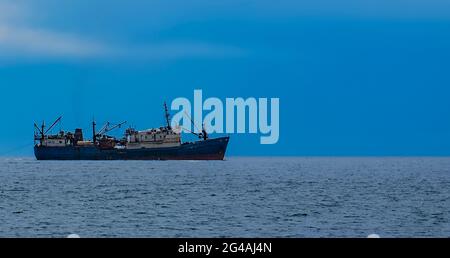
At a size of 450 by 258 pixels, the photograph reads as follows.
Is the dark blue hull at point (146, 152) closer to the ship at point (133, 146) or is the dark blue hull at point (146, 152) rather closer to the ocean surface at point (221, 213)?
the ship at point (133, 146)

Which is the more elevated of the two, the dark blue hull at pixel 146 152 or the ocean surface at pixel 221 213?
the dark blue hull at pixel 146 152

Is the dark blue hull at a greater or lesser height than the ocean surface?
greater


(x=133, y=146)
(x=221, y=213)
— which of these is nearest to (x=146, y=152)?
(x=133, y=146)

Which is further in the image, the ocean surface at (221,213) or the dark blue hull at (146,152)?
the dark blue hull at (146,152)

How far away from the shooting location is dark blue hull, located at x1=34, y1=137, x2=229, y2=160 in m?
175

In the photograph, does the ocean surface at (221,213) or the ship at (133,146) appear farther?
the ship at (133,146)

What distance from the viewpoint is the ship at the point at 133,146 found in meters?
176

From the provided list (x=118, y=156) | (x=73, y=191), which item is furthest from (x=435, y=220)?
(x=118, y=156)

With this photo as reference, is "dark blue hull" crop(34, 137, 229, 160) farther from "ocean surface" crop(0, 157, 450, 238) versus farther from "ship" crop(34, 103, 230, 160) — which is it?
"ocean surface" crop(0, 157, 450, 238)

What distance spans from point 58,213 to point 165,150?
13115 cm

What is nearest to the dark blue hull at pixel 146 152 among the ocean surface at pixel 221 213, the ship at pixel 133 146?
the ship at pixel 133 146

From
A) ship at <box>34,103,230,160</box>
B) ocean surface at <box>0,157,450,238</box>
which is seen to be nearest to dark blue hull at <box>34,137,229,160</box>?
ship at <box>34,103,230,160</box>
